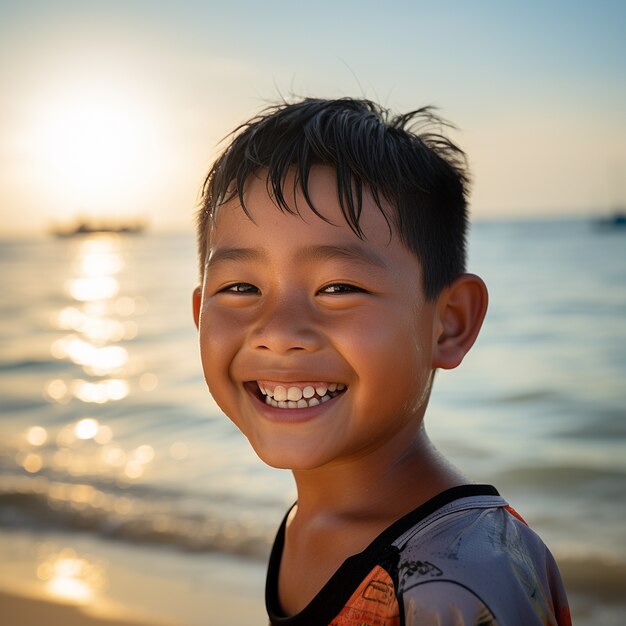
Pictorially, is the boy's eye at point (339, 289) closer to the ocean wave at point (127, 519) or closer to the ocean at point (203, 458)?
→ the ocean at point (203, 458)

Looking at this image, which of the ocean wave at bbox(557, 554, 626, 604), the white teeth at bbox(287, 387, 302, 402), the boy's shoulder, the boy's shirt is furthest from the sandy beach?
the boy's shoulder

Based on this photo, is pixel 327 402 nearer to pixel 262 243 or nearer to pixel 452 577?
pixel 262 243

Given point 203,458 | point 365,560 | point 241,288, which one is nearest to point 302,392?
point 241,288

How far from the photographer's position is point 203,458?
6.64 m

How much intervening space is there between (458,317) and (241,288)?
548 mm

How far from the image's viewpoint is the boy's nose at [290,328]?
5.98ft

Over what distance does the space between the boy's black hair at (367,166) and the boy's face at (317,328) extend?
3 cm

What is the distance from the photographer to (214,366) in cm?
200

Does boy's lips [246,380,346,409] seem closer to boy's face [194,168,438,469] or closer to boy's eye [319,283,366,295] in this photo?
boy's face [194,168,438,469]

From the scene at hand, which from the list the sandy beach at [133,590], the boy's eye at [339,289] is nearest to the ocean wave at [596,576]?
the sandy beach at [133,590]

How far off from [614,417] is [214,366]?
20.4 ft

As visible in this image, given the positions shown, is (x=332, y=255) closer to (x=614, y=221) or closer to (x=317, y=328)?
(x=317, y=328)

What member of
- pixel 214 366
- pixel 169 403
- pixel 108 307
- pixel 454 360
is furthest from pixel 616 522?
pixel 108 307

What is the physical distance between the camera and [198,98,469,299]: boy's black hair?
192 centimetres
